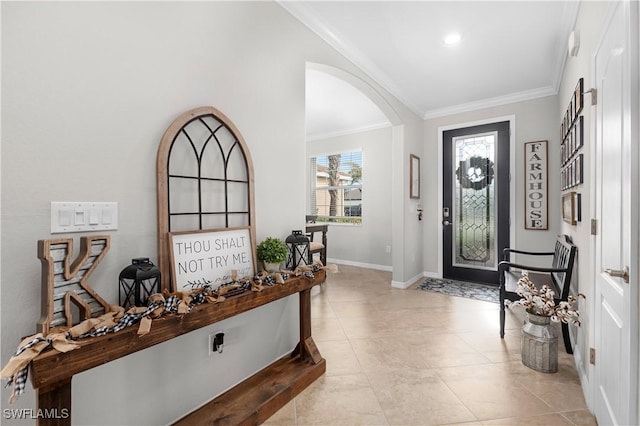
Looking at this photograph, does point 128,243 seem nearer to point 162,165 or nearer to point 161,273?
point 161,273

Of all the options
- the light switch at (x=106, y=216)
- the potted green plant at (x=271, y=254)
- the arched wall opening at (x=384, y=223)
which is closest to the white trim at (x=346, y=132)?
the arched wall opening at (x=384, y=223)

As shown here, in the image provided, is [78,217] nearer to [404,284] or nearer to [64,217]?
[64,217]

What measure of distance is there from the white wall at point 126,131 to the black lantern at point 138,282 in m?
0.07

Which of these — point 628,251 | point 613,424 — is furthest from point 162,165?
point 613,424

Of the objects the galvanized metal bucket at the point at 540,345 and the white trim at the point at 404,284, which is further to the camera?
the white trim at the point at 404,284

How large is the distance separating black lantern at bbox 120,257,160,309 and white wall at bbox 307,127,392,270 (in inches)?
171

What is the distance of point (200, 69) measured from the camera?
158 centimetres

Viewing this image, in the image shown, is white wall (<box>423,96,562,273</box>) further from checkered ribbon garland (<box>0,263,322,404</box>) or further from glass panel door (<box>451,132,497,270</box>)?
checkered ribbon garland (<box>0,263,322,404</box>)

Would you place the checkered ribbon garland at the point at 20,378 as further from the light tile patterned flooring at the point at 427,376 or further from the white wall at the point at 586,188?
the white wall at the point at 586,188

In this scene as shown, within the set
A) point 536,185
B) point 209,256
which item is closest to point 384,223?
point 536,185

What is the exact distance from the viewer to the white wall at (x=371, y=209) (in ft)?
17.0

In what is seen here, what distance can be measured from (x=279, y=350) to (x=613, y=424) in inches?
69.6

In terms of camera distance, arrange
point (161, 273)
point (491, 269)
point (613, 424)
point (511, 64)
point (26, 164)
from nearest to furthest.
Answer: point (26, 164) → point (613, 424) → point (161, 273) → point (511, 64) → point (491, 269)

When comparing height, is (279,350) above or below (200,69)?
below
